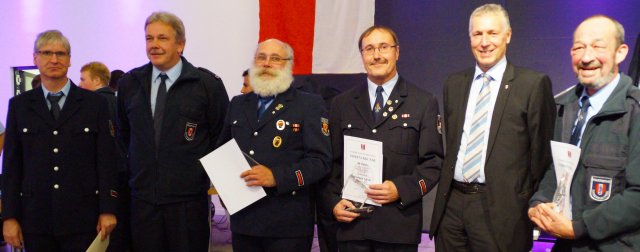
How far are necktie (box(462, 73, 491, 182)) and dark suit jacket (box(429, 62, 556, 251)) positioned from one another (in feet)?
0.18

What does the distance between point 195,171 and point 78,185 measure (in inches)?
24.0

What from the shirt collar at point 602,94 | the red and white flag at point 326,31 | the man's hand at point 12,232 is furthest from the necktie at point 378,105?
the red and white flag at point 326,31

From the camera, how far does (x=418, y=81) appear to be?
16.3 feet

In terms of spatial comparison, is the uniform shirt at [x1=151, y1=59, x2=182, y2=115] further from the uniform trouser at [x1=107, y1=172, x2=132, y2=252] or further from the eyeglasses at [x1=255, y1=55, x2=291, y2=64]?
the uniform trouser at [x1=107, y1=172, x2=132, y2=252]

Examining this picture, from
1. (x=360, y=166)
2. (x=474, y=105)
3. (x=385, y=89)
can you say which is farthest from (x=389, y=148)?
(x=474, y=105)

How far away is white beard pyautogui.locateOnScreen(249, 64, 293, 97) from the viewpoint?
2475 millimetres

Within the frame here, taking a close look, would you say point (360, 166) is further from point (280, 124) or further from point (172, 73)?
point (172, 73)

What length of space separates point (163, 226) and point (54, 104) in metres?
0.89

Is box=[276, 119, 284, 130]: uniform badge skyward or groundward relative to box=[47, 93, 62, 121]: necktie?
groundward

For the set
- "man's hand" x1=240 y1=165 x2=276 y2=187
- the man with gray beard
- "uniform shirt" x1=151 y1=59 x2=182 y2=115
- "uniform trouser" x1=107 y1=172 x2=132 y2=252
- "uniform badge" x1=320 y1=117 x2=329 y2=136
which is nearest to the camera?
the man with gray beard

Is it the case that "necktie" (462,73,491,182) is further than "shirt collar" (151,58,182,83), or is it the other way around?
"shirt collar" (151,58,182,83)

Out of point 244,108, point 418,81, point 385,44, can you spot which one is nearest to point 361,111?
point 385,44

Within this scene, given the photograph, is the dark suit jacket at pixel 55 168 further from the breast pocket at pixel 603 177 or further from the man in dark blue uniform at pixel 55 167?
the breast pocket at pixel 603 177

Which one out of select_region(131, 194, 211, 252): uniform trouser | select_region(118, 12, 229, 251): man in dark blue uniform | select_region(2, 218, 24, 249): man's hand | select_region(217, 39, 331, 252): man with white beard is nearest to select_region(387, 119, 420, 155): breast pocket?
select_region(217, 39, 331, 252): man with white beard
